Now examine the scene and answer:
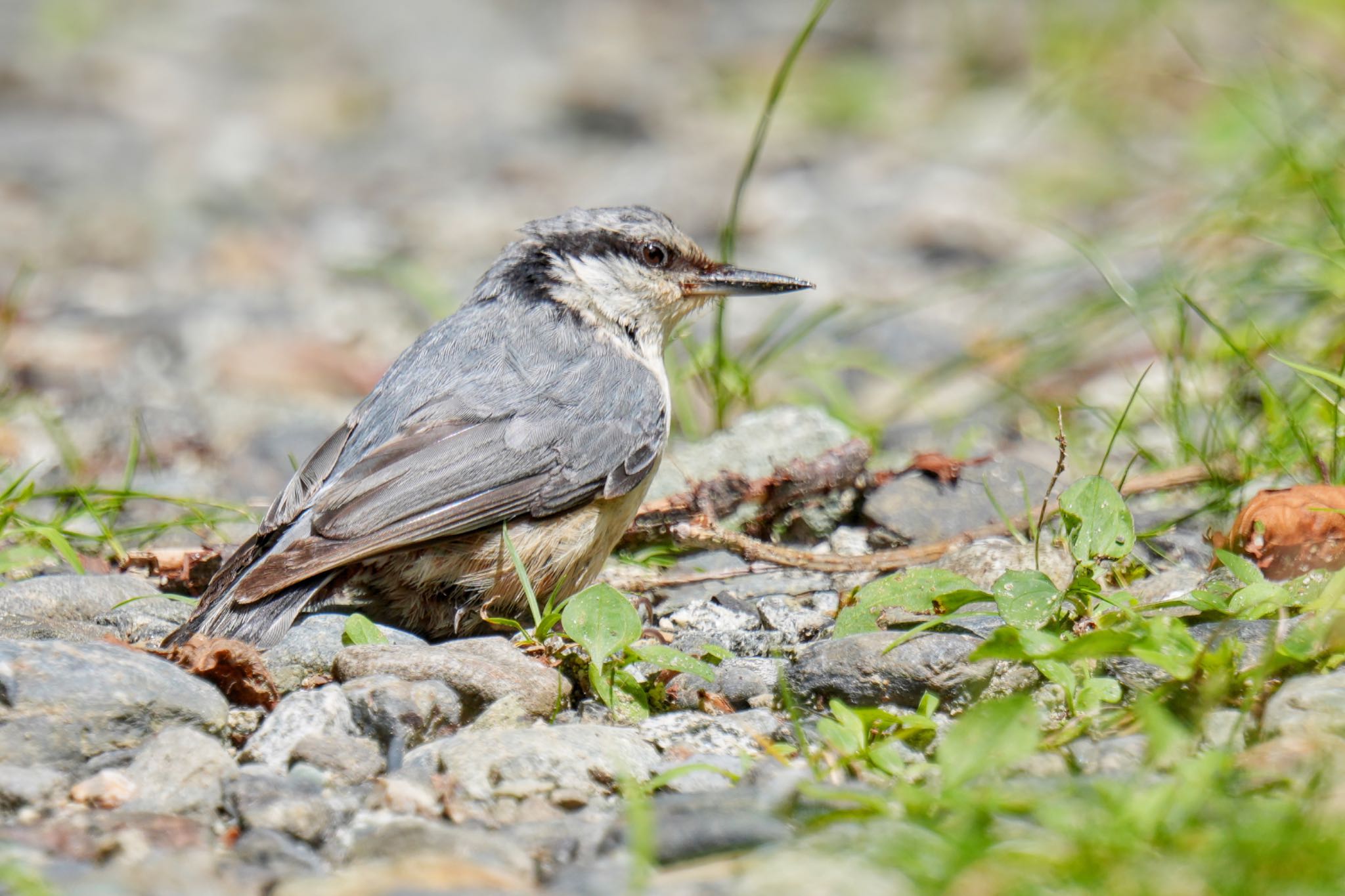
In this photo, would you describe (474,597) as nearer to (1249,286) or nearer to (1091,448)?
(1091,448)

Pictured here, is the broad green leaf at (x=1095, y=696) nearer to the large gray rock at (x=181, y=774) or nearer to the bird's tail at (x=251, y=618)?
the large gray rock at (x=181, y=774)

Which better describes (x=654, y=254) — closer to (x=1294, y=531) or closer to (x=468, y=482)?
(x=468, y=482)

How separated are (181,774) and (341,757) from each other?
27 centimetres

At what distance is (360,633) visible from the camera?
3139 millimetres

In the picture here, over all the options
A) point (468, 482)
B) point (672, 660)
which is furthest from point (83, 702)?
point (468, 482)

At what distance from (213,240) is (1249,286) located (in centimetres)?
575

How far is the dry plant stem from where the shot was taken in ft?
12.1

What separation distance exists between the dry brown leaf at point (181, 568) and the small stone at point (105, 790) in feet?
4.48

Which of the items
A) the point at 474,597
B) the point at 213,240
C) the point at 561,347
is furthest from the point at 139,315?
the point at 474,597

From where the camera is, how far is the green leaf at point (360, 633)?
10.3ft

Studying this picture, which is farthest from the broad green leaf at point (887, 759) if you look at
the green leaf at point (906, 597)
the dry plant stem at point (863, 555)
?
the dry plant stem at point (863, 555)

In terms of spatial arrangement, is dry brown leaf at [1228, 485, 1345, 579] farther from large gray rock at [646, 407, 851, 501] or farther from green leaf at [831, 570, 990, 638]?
large gray rock at [646, 407, 851, 501]

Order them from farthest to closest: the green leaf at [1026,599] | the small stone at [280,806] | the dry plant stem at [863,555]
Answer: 1. the dry plant stem at [863,555]
2. the green leaf at [1026,599]
3. the small stone at [280,806]

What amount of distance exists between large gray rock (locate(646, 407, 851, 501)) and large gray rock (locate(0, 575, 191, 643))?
4.80 ft
